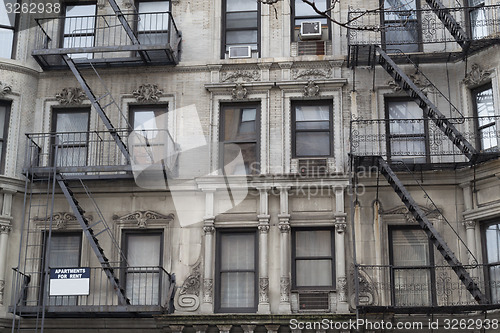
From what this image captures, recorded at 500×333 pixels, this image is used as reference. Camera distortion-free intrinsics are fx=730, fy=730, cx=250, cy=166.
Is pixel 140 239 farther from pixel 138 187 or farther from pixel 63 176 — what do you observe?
pixel 63 176

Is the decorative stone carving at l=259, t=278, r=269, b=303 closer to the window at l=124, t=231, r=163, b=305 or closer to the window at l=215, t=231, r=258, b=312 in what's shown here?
the window at l=215, t=231, r=258, b=312

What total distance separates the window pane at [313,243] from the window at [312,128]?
1967 mm

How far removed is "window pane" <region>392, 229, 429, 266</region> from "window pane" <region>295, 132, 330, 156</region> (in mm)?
2663

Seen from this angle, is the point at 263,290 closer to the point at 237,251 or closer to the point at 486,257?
the point at 237,251

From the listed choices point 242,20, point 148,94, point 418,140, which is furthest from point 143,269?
point 418,140

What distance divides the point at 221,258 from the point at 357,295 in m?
3.60

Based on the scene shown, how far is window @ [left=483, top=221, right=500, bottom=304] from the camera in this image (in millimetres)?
15891

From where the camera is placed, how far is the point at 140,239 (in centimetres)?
1780

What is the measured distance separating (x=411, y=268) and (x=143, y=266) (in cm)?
625

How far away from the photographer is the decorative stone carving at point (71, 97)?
18766mm

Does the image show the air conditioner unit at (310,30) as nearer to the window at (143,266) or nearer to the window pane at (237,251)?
the window pane at (237,251)

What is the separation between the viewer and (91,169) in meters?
17.2

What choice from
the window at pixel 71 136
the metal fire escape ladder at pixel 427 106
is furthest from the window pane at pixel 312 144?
the window at pixel 71 136

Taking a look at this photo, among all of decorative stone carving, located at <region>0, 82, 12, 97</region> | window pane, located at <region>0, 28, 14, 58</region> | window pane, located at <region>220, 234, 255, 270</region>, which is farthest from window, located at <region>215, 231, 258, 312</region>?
window pane, located at <region>0, 28, 14, 58</region>
